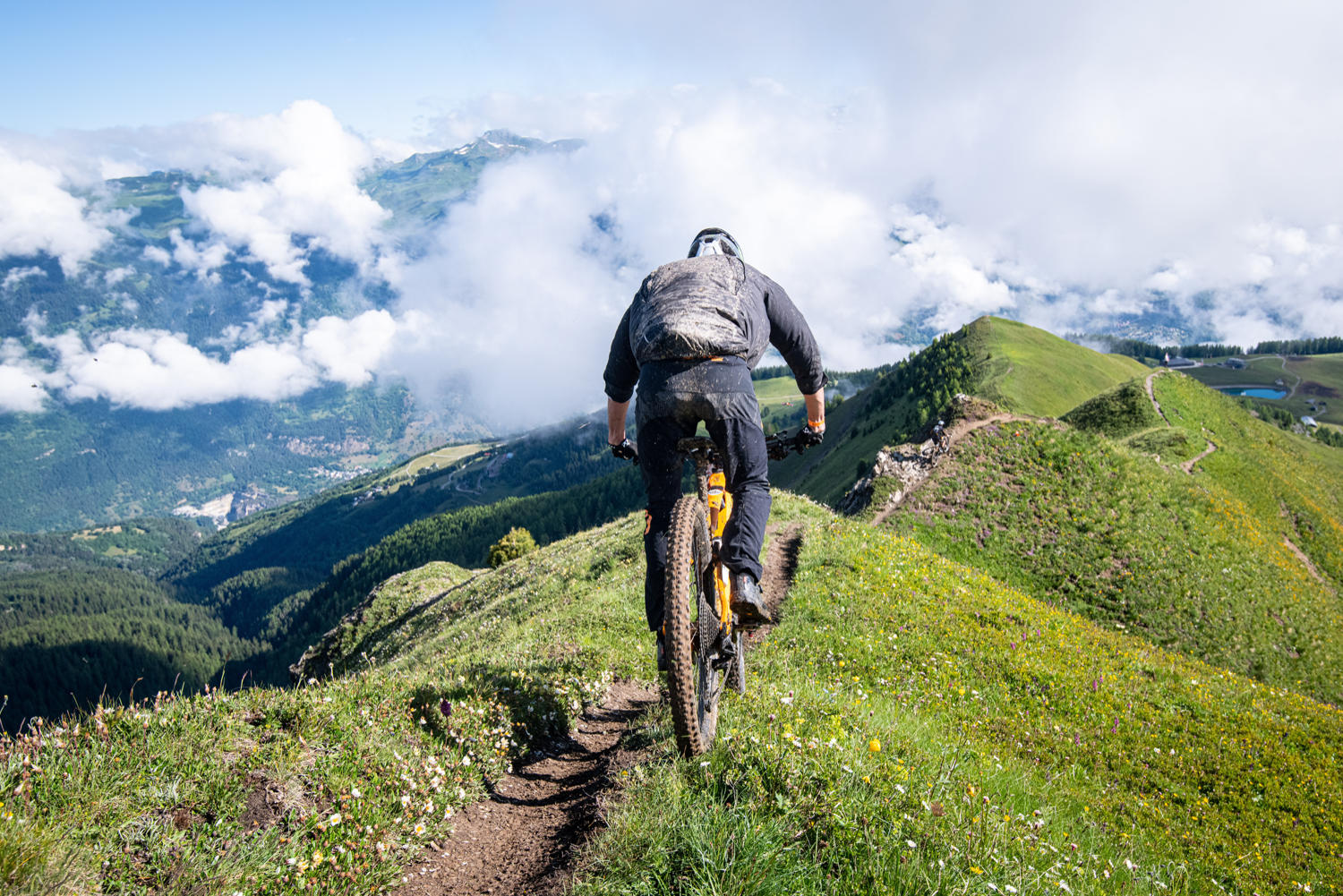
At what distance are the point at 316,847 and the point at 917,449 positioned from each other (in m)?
24.0

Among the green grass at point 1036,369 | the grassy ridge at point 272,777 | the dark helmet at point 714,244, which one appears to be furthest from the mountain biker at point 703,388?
the green grass at point 1036,369

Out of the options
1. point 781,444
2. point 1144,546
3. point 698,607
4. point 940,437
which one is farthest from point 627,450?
point 940,437

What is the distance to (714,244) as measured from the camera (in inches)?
276

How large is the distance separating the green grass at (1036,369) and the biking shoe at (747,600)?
244ft

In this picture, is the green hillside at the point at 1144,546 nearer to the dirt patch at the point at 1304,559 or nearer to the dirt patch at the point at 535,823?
the dirt patch at the point at 1304,559

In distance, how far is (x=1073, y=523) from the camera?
20.4 metres

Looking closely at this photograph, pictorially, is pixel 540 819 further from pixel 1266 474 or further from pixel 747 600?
pixel 1266 474

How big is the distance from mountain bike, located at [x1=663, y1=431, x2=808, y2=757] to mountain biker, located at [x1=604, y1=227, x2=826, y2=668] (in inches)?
5.4

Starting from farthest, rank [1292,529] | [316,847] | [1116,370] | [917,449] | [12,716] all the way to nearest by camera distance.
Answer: [12,716]
[1116,370]
[1292,529]
[917,449]
[316,847]

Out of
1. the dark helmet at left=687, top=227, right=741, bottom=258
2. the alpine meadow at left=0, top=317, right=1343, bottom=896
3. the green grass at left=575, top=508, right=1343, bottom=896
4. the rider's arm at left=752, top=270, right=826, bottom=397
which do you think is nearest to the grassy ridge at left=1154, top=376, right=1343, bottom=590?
the alpine meadow at left=0, top=317, right=1343, bottom=896

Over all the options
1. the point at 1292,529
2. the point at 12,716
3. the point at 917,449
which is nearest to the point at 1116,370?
the point at 1292,529

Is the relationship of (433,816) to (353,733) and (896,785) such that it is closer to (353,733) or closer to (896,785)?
(353,733)

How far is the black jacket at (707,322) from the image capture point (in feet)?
18.6

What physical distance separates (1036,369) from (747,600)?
98103 millimetres
